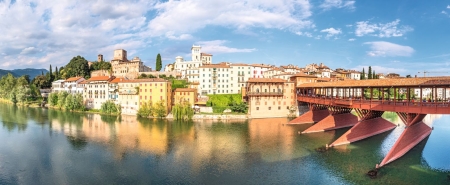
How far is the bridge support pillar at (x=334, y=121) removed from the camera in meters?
37.2

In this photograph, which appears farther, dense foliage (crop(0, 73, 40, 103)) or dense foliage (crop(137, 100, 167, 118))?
dense foliage (crop(0, 73, 40, 103))

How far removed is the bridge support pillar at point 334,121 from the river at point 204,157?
1.46m

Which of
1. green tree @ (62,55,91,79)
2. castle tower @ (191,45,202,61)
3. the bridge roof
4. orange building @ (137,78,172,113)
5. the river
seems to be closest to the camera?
the river

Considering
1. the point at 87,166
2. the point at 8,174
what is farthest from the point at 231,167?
the point at 8,174

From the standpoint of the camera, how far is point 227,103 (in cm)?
5400

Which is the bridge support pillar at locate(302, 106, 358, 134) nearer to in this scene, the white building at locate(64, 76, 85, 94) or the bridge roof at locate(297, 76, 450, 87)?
the bridge roof at locate(297, 76, 450, 87)

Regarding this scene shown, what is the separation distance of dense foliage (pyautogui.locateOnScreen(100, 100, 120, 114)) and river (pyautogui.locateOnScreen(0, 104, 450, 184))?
1429cm

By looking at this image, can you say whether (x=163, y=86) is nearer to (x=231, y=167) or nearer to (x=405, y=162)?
(x=231, y=167)

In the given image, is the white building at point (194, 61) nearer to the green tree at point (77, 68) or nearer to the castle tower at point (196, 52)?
the castle tower at point (196, 52)

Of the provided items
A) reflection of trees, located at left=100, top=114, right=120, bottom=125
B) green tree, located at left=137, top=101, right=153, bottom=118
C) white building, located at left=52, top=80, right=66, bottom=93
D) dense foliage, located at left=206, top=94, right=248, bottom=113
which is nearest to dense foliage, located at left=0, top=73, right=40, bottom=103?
white building, located at left=52, top=80, right=66, bottom=93

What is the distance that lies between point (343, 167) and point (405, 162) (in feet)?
18.6

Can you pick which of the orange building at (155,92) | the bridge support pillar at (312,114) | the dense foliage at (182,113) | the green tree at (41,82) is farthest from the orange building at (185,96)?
the green tree at (41,82)

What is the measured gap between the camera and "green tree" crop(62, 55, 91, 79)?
276ft

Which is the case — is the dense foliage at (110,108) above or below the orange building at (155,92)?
below
